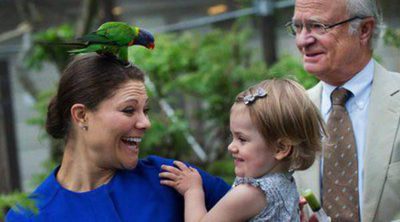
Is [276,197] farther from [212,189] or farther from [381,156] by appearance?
[381,156]

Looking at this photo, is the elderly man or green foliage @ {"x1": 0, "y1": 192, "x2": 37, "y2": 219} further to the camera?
the elderly man

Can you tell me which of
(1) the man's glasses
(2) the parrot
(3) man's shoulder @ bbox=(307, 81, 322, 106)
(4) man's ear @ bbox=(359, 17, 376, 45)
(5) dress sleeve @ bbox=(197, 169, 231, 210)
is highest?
(2) the parrot

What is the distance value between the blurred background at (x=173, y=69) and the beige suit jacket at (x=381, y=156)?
2.13 metres

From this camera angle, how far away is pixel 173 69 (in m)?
7.48

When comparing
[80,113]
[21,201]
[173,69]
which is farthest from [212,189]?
[173,69]

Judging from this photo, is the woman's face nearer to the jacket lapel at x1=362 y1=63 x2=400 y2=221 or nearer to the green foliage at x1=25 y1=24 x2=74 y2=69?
the jacket lapel at x1=362 y1=63 x2=400 y2=221

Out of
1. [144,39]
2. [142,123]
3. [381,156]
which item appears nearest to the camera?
[142,123]

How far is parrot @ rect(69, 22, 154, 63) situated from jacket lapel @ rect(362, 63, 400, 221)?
1082 millimetres

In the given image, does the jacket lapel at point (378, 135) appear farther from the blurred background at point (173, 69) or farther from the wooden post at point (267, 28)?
the wooden post at point (267, 28)

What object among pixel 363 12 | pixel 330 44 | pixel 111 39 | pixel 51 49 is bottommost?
pixel 51 49

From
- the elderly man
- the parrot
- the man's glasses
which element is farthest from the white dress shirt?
the parrot

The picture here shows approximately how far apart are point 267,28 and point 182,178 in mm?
5397

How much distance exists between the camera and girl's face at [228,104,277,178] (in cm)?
281

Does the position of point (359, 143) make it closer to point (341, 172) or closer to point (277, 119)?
point (341, 172)
